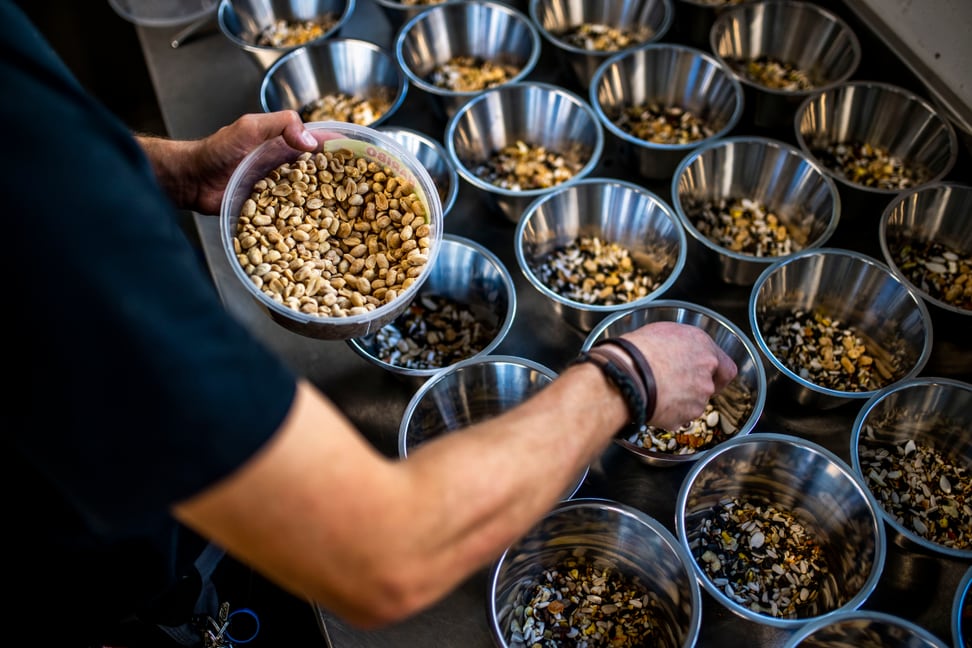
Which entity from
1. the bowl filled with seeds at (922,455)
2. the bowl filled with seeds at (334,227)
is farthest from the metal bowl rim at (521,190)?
the bowl filled with seeds at (922,455)

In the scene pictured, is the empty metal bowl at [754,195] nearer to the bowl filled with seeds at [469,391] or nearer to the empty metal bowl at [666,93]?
the empty metal bowl at [666,93]

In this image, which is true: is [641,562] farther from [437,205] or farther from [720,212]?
[720,212]

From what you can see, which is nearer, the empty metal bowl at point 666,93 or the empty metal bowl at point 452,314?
the empty metal bowl at point 452,314

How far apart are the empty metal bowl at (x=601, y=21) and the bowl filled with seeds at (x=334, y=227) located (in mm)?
851

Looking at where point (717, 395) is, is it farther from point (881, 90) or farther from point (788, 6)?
point (788, 6)

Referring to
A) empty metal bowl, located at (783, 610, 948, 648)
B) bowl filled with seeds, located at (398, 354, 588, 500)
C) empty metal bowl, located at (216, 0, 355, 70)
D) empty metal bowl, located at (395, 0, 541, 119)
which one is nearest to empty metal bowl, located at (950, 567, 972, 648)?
empty metal bowl, located at (783, 610, 948, 648)

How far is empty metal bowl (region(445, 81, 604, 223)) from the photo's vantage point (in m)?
1.80

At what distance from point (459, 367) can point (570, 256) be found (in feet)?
1.47

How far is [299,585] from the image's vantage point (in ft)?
2.34

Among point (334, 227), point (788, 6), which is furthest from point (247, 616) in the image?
point (788, 6)

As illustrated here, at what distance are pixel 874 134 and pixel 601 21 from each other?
2.54ft

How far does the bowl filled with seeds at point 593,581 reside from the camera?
121cm

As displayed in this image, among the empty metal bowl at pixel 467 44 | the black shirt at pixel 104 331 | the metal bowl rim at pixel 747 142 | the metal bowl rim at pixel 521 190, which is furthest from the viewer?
the empty metal bowl at pixel 467 44

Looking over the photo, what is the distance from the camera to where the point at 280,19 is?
2166 millimetres
